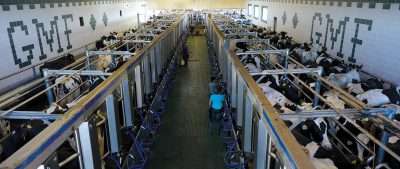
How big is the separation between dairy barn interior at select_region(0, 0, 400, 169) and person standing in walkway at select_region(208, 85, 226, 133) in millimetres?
26

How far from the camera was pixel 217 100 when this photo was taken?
23.9 ft

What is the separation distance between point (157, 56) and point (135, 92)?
2770 mm

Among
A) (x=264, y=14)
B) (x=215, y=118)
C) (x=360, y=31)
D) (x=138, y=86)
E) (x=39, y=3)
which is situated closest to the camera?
(x=138, y=86)

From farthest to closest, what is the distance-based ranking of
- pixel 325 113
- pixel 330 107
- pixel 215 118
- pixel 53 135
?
pixel 215 118 < pixel 330 107 < pixel 325 113 < pixel 53 135

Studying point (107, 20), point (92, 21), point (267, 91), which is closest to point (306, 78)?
point (267, 91)

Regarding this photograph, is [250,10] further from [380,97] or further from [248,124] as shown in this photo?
[248,124]

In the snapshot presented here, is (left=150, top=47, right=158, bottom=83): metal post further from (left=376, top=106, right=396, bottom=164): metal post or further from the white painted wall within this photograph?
the white painted wall

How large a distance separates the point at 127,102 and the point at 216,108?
112 inches

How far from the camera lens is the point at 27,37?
969cm

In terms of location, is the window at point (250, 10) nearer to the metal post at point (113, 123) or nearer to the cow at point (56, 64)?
the cow at point (56, 64)

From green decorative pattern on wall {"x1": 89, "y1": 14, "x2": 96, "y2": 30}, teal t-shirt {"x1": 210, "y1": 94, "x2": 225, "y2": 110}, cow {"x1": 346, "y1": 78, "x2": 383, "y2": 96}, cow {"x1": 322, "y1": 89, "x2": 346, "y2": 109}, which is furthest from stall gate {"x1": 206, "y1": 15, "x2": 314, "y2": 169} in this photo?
green decorative pattern on wall {"x1": 89, "y1": 14, "x2": 96, "y2": 30}

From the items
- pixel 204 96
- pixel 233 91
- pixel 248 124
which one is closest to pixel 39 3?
pixel 204 96

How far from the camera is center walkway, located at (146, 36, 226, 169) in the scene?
6207 mm

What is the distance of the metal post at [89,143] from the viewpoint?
10.2ft
